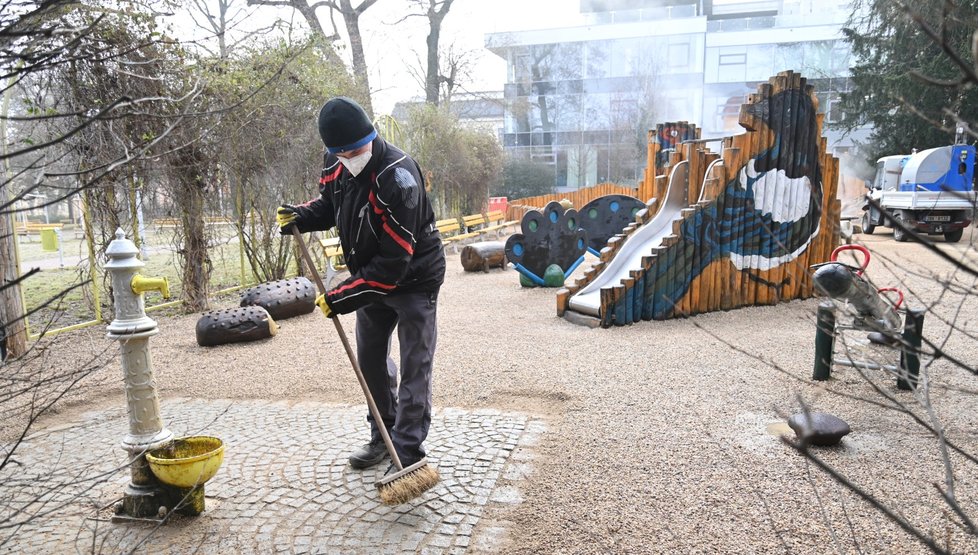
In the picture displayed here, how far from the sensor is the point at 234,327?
651 centimetres

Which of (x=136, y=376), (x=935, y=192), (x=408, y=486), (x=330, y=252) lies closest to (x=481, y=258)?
(x=330, y=252)

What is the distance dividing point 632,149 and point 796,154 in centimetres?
2300

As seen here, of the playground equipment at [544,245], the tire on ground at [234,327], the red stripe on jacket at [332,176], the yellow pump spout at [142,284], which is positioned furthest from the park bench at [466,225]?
the yellow pump spout at [142,284]

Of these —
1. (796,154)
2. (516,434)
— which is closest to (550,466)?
(516,434)

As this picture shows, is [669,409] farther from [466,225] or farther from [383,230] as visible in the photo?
[466,225]

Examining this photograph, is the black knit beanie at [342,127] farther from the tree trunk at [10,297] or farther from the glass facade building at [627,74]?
the glass facade building at [627,74]

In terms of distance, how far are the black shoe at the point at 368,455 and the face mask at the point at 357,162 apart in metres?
1.52

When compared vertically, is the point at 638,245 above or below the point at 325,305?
below

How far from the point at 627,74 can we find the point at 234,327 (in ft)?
95.3

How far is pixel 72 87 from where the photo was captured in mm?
6449

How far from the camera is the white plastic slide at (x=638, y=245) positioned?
7.33 metres

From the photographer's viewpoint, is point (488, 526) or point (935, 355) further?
point (488, 526)

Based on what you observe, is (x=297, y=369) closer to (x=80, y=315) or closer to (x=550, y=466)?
(x=550, y=466)

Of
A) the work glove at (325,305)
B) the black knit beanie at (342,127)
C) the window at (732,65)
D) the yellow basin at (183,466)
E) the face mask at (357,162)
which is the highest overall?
the window at (732,65)
